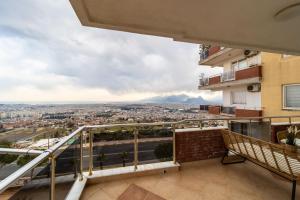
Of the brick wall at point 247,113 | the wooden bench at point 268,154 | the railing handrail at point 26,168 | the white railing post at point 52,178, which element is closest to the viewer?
the railing handrail at point 26,168

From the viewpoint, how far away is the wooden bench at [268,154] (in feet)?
8.11

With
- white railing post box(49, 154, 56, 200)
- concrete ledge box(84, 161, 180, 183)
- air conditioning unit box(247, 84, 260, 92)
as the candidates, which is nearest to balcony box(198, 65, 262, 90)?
air conditioning unit box(247, 84, 260, 92)

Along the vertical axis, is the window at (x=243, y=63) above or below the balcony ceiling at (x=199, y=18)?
above

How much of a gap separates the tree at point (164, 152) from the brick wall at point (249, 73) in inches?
346

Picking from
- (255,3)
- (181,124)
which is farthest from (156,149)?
(255,3)

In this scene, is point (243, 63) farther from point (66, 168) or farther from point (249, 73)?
point (66, 168)

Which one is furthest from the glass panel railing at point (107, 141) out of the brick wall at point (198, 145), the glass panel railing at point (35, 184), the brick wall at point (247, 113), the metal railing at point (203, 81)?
the metal railing at point (203, 81)

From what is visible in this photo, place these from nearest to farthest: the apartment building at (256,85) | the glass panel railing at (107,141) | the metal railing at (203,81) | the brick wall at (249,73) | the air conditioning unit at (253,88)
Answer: the glass panel railing at (107,141), the apartment building at (256,85), the brick wall at (249,73), the air conditioning unit at (253,88), the metal railing at (203,81)

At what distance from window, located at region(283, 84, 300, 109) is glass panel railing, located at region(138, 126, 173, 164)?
761cm

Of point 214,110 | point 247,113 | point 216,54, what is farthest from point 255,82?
point 214,110

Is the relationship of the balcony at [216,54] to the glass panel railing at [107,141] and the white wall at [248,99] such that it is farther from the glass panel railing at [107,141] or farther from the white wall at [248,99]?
the glass panel railing at [107,141]

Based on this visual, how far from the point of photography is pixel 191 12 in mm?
1825

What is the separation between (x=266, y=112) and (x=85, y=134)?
10.3 meters

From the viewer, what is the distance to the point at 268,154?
2.92 meters
